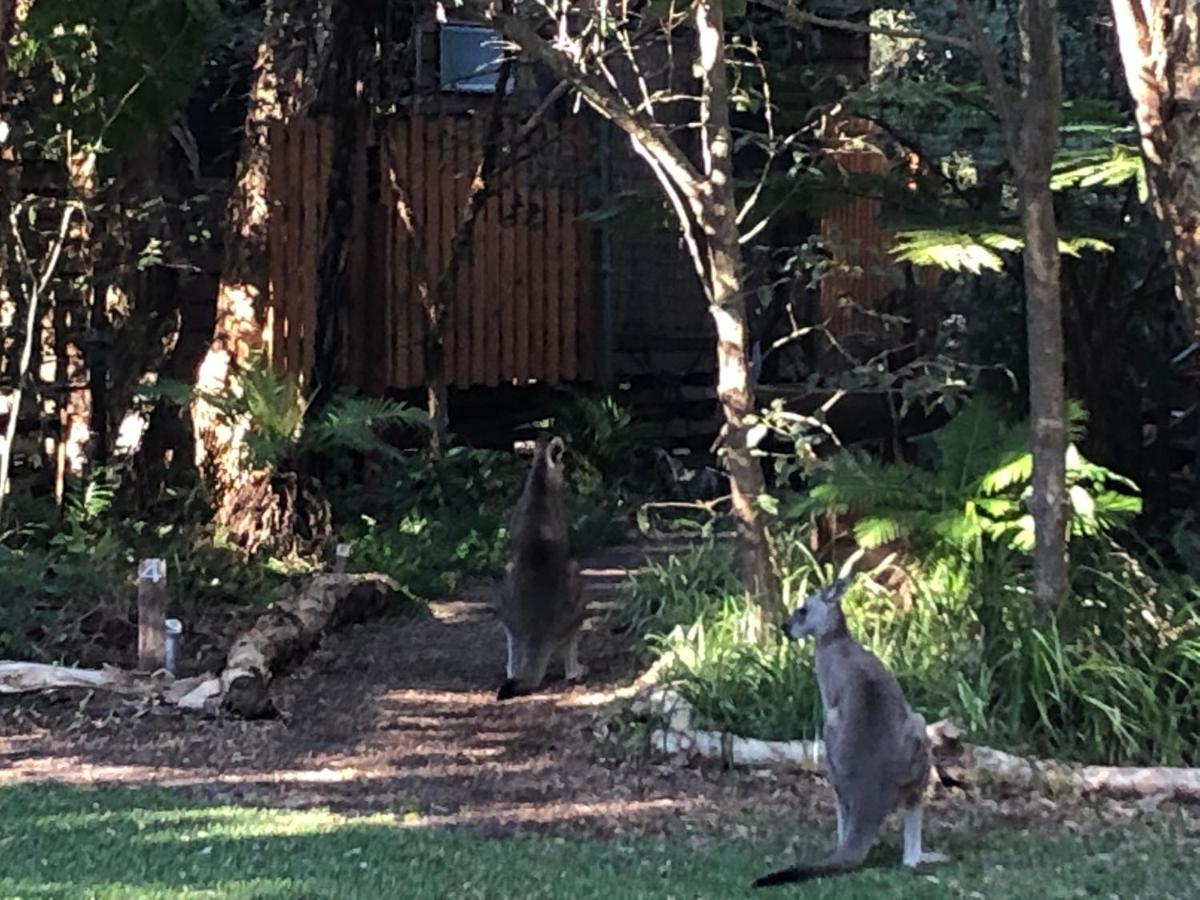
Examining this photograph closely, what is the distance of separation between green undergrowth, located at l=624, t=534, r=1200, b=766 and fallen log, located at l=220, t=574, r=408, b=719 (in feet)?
6.84

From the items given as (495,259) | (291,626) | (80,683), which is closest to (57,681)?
(80,683)

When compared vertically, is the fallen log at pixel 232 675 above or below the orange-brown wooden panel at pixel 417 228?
below

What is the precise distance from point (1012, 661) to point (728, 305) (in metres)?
2.23

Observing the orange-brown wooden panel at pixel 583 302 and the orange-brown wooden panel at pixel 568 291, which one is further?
the orange-brown wooden panel at pixel 583 302

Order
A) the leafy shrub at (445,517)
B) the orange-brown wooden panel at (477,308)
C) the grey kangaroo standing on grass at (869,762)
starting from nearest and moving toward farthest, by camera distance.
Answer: the grey kangaroo standing on grass at (869,762)
the leafy shrub at (445,517)
the orange-brown wooden panel at (477,308)

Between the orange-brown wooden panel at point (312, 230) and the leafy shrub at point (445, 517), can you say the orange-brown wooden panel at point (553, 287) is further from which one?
the orange-brown wooden panel at point (312, 230)

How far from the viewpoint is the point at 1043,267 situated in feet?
26.3

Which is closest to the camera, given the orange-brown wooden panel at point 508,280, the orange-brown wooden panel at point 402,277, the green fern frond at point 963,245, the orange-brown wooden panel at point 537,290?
the green fern frond at point 963,245

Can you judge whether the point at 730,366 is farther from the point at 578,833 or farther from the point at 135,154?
the point at 135,154

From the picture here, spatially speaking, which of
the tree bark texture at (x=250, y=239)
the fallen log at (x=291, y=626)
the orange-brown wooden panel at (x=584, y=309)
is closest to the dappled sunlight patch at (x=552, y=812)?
the fallen log at (x=291, y=626)

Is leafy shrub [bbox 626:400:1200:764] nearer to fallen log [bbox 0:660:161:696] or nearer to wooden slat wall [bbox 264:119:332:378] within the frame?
fallen log [bbox 0:660:161:696]

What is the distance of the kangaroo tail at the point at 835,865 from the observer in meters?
5.88

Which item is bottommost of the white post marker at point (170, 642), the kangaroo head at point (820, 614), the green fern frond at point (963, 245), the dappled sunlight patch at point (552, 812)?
the dappled sunlight patch at point (552, 812)

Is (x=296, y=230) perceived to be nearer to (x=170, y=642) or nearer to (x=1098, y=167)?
(x=170, y=642)
